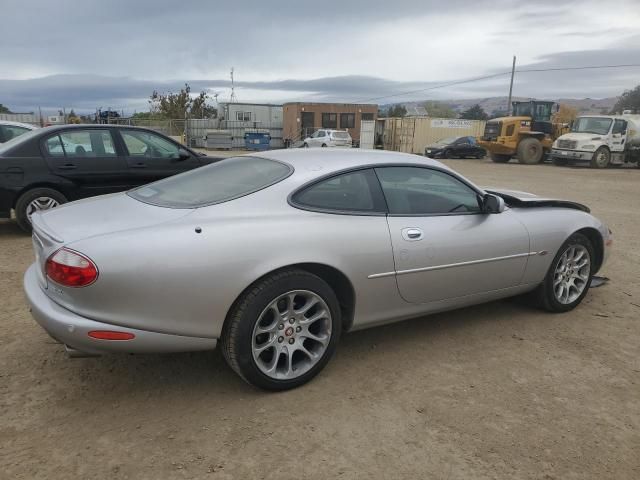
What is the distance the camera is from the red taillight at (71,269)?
2.52m

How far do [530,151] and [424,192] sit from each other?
77.8ft

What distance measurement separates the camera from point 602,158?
22469mm

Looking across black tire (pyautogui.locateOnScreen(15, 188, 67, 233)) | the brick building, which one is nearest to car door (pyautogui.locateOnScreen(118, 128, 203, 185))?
black tire (pyautogui.locateOnScreen(15, 188, 67, 233))

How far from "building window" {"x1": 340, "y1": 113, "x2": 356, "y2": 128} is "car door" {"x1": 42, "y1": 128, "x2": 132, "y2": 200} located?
127 feet

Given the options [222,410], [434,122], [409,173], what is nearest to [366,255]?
[409,173]

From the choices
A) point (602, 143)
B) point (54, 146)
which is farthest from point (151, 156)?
point (602, 143)

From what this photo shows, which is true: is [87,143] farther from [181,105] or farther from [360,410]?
[181,105]

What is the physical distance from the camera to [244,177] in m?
3.43

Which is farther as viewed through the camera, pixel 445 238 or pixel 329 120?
pixel 329 120

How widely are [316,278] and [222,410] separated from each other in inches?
34.8

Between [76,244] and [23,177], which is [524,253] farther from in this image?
[23,177]

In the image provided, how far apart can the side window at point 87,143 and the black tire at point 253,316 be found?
5.01 meters

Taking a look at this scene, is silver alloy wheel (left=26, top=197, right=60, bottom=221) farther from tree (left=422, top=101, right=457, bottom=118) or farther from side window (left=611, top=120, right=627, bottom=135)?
tree (left=422, top=101, right=457, bottom=118)

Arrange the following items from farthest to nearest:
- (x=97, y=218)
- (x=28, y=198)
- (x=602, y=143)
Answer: (x=602, y=143), (x=28, y=198), (x=97, y=218)
